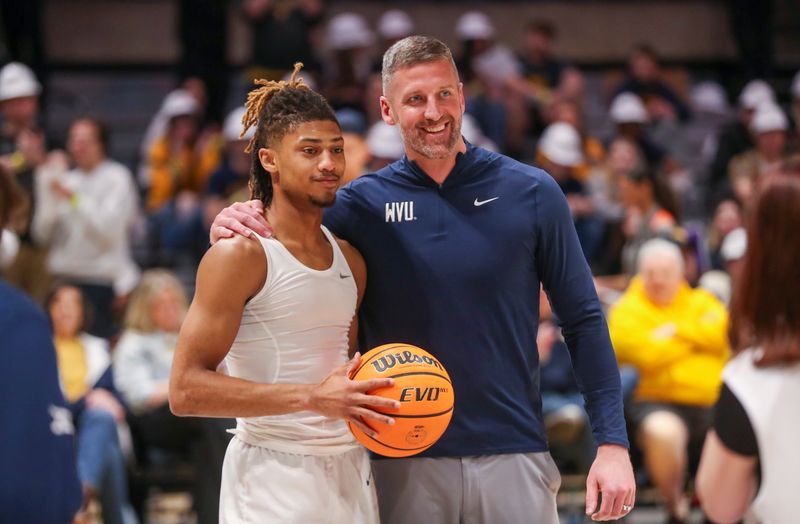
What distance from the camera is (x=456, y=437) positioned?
3.81 m

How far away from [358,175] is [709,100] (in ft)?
24.0

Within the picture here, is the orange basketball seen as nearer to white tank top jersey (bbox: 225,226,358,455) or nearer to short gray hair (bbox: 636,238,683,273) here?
white tank top jersey (bbox: 225,226,358,455)

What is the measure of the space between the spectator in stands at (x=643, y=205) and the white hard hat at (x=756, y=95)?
125 inches

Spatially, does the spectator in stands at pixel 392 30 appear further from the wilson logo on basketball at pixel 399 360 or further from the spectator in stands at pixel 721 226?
the wilson logo on basketball at pixel 399 360

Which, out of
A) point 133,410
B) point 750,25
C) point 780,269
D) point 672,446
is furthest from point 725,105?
point 780,269

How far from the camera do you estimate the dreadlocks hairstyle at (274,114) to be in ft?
12.2

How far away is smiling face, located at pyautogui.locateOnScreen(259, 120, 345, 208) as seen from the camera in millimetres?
3648

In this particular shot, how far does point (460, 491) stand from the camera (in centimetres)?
379

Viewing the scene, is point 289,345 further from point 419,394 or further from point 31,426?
point 31,426

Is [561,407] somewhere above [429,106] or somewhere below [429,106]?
below

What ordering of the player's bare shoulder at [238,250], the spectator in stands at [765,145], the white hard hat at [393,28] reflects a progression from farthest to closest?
the white hard hat at [393,28] < the spectator in stands at [765,145] < the player's bare shoulder at [238,250]

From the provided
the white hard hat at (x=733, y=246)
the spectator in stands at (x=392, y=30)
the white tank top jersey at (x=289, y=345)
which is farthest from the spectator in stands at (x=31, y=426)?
the spectator in stands at (x=392, y=30)

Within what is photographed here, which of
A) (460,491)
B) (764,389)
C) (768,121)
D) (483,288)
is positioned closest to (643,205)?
(768,121)

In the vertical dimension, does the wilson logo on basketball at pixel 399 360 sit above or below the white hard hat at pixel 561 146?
below
